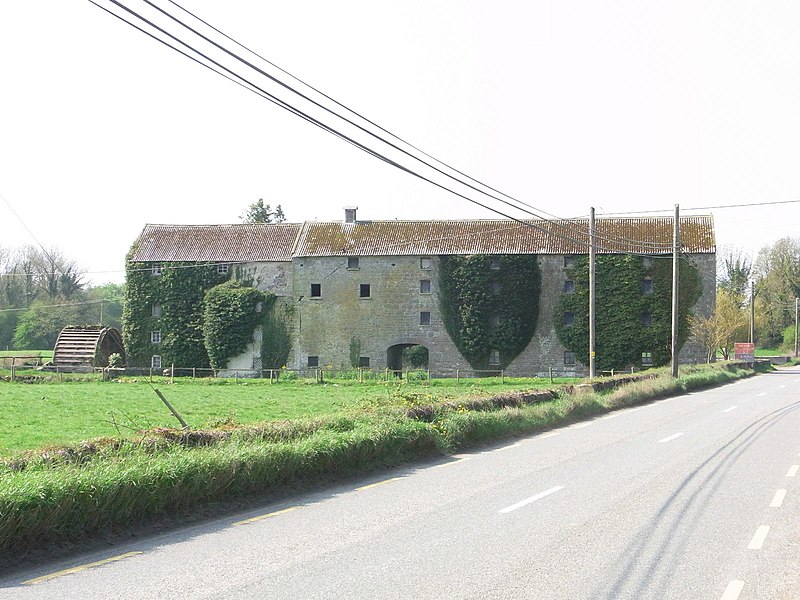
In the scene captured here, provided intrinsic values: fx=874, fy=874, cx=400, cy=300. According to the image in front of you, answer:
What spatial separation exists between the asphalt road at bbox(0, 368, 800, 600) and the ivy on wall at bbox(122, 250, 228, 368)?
151ft

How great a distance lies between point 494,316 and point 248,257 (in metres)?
17.1

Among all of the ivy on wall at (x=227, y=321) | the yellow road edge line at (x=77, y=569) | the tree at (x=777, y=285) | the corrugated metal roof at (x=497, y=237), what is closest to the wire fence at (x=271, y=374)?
the ivy on wall at (x=227, y=321)

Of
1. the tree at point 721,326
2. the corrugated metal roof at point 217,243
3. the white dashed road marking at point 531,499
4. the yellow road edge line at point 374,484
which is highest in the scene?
the corrugated metal roof at point 217,243

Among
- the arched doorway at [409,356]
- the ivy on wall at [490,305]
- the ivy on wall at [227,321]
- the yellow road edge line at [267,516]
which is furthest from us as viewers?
the arched doorway at [409,356]

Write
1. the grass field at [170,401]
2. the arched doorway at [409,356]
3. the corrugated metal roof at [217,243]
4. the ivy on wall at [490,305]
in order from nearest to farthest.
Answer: the grass field at [170,401], the ivy on wall at [490,305], the arched doorway at [409,356], the corrugated metal roof at [217,243]

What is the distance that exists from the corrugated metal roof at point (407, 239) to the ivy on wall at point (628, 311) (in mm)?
1263

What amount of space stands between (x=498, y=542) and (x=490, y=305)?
4809cm

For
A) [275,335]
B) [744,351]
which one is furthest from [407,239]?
[744,351]

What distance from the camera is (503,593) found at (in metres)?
6.96

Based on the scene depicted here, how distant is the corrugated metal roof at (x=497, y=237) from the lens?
5659 centimetres

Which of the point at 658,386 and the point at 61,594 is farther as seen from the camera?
the point at 658,386

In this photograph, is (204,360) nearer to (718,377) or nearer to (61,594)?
(718,377)

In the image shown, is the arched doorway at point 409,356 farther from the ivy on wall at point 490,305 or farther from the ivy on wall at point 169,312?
the ivy on wall at point 169,312

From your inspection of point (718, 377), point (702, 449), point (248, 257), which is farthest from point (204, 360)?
point (702, 449)
